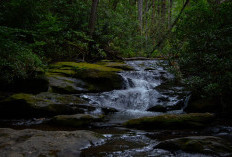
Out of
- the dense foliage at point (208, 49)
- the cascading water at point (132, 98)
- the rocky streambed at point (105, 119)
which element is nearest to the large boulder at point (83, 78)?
the rocky streambed at point (105, 119)

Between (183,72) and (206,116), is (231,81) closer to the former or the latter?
(206,116)

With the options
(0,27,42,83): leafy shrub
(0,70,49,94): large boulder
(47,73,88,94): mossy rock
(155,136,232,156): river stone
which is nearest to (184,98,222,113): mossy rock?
(155,136,232,156): river stone

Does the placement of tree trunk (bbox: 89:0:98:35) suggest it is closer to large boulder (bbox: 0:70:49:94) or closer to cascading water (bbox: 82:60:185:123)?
cascading water (bbox: 82:60:185:123)

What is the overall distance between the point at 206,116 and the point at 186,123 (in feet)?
1.88

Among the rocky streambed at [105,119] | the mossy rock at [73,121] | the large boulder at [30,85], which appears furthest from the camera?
the large boulder at [30,85]

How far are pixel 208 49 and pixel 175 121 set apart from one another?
2359 millimetres

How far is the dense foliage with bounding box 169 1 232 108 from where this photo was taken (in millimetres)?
5148

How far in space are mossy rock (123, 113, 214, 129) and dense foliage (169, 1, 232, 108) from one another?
0.77 metres

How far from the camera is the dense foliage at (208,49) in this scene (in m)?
5.15

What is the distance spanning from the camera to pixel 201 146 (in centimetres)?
307

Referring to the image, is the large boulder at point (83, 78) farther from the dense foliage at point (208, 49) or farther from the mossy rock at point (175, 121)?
the mossy rock at point (175, 121)

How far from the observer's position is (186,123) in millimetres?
4836

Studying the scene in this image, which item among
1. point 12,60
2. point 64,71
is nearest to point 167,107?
point 64,71

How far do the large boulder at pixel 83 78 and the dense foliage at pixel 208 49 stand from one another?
11.4 ft
